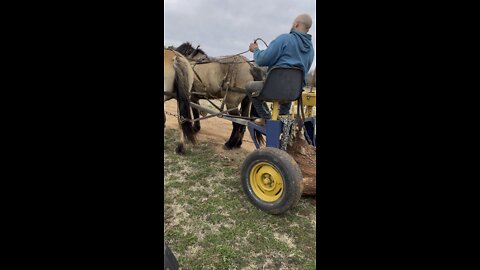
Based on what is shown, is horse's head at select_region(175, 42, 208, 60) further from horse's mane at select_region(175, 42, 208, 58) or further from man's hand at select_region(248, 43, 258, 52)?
man's hand at select_region(248, 43, 258, 52)

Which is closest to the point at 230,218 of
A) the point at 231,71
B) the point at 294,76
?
the point at 294,76

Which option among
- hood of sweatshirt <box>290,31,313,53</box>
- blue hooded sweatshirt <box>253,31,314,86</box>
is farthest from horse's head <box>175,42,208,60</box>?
hood of sweatshirt <box>290,31,313,53</box>

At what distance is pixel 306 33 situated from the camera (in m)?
2.85

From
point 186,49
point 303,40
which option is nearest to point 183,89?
point 186,49

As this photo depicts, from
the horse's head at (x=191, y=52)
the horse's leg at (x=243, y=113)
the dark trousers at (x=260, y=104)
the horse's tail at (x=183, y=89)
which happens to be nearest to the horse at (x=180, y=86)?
the horse's tail at (x=183, y=89)

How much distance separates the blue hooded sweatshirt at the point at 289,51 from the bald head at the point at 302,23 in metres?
0.06

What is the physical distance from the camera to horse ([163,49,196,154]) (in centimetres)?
429

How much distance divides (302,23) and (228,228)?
2.27 m

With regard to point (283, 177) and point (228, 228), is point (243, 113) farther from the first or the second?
point (228, 228)

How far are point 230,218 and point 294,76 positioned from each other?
166 cm

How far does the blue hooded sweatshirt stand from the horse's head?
9.39ft
